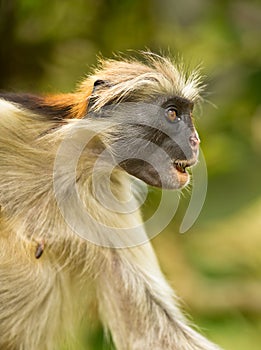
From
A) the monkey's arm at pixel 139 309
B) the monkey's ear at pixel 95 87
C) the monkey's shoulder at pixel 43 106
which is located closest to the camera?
the monkey's ear at pixel 95 87

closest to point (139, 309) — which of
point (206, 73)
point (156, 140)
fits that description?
point (156, 140)

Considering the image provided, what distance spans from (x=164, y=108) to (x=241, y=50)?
2824mm

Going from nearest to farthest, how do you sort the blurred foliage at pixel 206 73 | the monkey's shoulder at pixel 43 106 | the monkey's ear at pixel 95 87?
1. the monkey's ear at pixel 95 87
2. the monkey's shoulder at pixel 43 106
3. the blurred foliage at pixel 206 73

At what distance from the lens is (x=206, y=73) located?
7453 mm

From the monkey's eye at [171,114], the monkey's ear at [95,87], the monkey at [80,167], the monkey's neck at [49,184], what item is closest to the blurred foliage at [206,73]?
the monkey at [80,167]

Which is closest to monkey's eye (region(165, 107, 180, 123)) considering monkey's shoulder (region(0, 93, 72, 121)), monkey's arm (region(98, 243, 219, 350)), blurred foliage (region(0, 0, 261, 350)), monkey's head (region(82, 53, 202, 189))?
monkey's head (region(82, 53, 202, 189))

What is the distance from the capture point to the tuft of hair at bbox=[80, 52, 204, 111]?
5078 mm

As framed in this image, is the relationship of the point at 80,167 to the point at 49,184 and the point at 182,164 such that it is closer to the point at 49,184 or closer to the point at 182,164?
the point at 49,184

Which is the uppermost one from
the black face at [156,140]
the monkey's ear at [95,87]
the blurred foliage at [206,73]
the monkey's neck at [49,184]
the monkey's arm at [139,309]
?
the blurred foliage at [206,73]

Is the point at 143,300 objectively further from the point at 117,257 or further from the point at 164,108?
the point at 164,108

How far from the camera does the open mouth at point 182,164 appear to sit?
5098 mm

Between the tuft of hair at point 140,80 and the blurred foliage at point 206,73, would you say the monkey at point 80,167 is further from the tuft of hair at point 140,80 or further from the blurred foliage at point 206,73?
the blurred foliage at point 206,73

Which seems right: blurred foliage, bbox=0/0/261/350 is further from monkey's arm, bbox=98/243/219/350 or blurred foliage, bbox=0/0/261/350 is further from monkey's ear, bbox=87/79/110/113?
monkey's ear, bbox=87/79/110/113

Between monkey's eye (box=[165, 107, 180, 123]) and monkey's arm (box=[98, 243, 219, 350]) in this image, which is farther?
monkey's arm (box=[98, 243, 219, 350])
